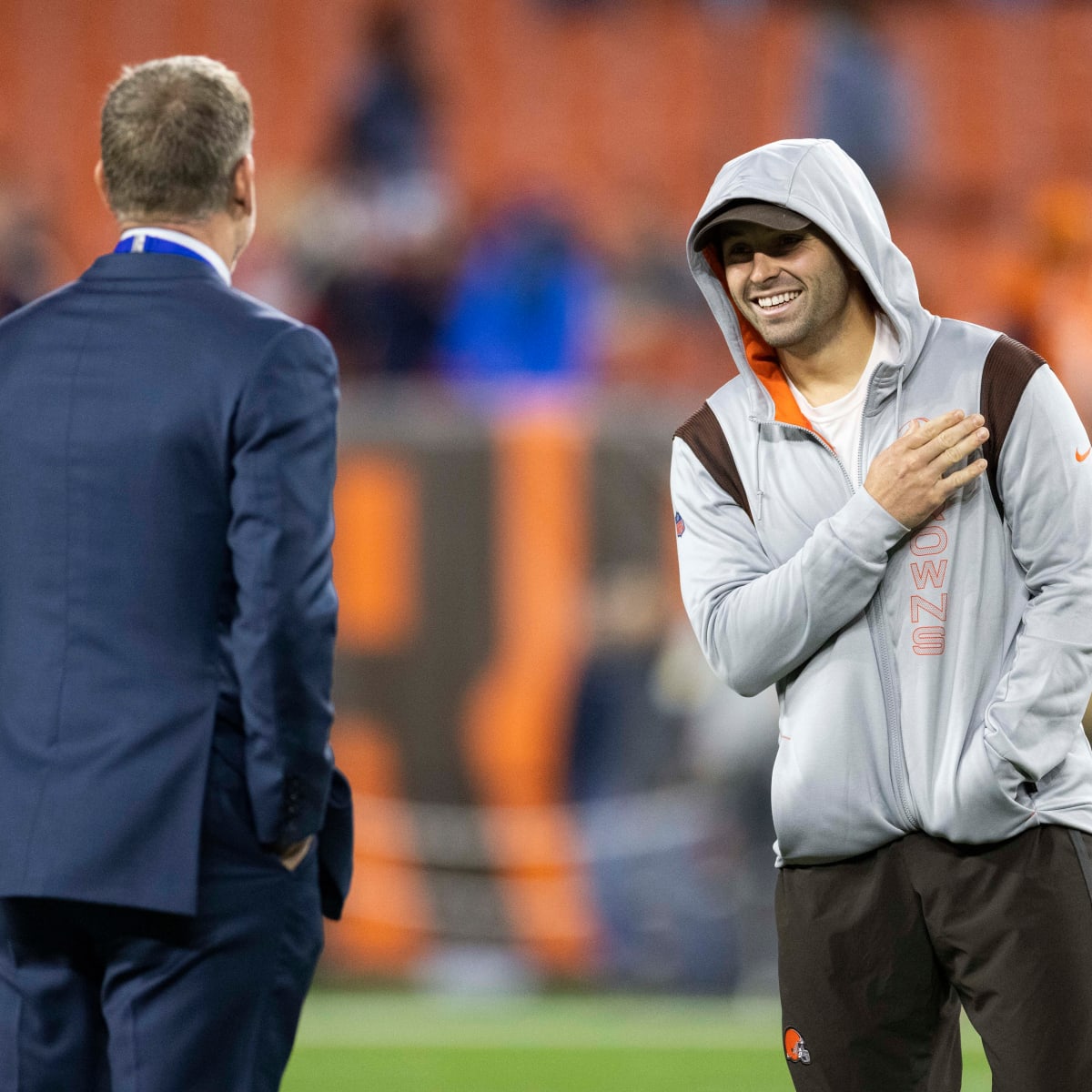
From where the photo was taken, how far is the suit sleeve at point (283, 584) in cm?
215

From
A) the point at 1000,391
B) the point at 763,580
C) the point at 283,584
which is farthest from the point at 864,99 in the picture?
the point at 283,584

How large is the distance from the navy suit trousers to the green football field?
2.89 m

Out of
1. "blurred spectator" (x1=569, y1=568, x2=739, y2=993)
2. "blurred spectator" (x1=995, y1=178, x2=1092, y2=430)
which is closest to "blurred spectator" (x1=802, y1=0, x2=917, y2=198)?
"blurred spectator" (x1=995, y1=178, x2=1092, y2=430)

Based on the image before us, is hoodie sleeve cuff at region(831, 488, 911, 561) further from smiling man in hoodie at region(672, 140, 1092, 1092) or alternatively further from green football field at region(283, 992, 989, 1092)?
green football field at region(283, 992, 989, 1092)

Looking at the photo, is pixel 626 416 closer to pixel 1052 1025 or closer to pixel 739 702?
pixel 739 702

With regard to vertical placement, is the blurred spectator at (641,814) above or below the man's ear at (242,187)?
below

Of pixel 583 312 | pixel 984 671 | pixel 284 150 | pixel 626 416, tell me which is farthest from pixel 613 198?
pixel 984 671

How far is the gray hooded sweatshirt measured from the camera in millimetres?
2238

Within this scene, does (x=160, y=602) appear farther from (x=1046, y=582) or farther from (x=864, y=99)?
(x=864, y=99)

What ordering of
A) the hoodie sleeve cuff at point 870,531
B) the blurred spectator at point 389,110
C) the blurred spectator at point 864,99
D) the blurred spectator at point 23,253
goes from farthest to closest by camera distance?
the blurred spectator at point 389,110 < the blurred spectator at point 864,99 < the blurred spectator at point 23,253 < the hoodie sleeve cuff at point 870,531

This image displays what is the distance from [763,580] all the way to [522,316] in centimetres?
590

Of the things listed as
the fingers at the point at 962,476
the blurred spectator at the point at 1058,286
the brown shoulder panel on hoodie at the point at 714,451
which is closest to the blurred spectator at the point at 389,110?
the blurred spectator at the point at 1058,286

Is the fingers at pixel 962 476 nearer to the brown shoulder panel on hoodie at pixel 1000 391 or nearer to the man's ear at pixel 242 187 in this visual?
the brown shoulder panel on hoodie at pixel 1000 391

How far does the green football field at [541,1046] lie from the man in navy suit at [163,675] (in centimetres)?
294
